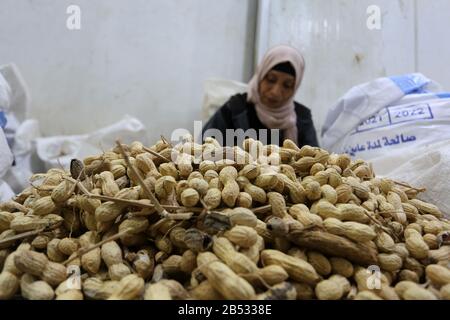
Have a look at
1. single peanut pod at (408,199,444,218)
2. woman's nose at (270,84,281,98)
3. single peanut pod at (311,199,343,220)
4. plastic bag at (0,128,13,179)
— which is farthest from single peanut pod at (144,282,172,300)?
woman's nose at (270,84,281,98)

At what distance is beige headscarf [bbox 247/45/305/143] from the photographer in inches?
82.1

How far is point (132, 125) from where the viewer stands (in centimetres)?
197

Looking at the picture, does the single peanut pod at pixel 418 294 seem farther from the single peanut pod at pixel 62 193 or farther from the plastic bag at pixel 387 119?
the plastic bag at pixel 387 119

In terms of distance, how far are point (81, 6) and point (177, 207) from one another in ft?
5.80

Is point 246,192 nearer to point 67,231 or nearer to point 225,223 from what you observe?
point 225,223

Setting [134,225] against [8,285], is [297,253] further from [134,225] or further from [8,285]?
[8,285]

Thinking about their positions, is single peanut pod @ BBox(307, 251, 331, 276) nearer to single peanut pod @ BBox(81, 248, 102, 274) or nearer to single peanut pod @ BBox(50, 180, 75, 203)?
single peanut pod @ BBox(81, 248, 102, 274)

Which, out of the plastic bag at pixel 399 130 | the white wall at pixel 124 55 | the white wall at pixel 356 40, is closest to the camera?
the plastic bag at pixel 399 130

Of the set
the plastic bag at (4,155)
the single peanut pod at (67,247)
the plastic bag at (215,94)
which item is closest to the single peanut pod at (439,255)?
the single peanut pod at (67,247)

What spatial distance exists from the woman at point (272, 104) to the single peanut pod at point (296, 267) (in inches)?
58.2

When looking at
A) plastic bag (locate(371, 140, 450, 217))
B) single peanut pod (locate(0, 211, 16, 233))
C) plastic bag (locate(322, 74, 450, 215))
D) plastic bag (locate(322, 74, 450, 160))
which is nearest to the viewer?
single peanut pod (locate(0, 211, 16, 233))

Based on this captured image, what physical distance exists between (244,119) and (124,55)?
797 mm

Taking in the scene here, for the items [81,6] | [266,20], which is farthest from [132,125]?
[266,20]

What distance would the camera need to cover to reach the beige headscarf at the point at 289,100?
2086 millimetres
